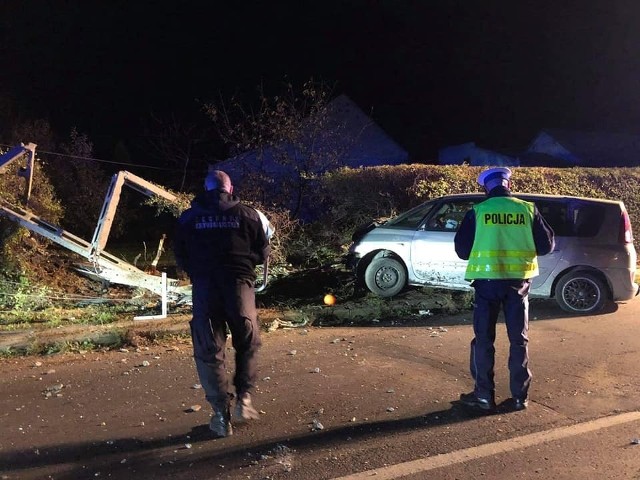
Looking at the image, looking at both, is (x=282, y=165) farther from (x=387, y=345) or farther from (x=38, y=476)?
(x=38, y=476)

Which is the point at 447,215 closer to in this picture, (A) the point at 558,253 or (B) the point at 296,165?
(A) the point at 558,253

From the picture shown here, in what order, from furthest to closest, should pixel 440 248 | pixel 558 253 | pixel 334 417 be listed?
pixel 440 248 < pixel 558 253 < pixel 334 417

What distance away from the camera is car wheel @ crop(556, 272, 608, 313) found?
747 centimetres

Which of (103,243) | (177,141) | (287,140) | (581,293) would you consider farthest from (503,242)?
(177,141)

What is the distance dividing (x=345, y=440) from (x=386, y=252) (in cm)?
466

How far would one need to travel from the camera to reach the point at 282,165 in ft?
45.7

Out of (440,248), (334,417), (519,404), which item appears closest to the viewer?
(334,417)

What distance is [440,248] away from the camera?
787cm

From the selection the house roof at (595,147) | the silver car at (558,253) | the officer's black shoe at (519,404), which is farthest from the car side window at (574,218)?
the house roof at (595,147)

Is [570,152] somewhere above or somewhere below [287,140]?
above

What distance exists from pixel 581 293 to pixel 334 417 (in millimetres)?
4659

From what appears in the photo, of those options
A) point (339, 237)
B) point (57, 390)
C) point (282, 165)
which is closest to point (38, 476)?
point (57, 390)

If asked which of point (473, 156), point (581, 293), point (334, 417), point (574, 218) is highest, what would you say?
point (473, 156)

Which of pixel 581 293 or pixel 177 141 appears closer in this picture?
pixel 581 293
